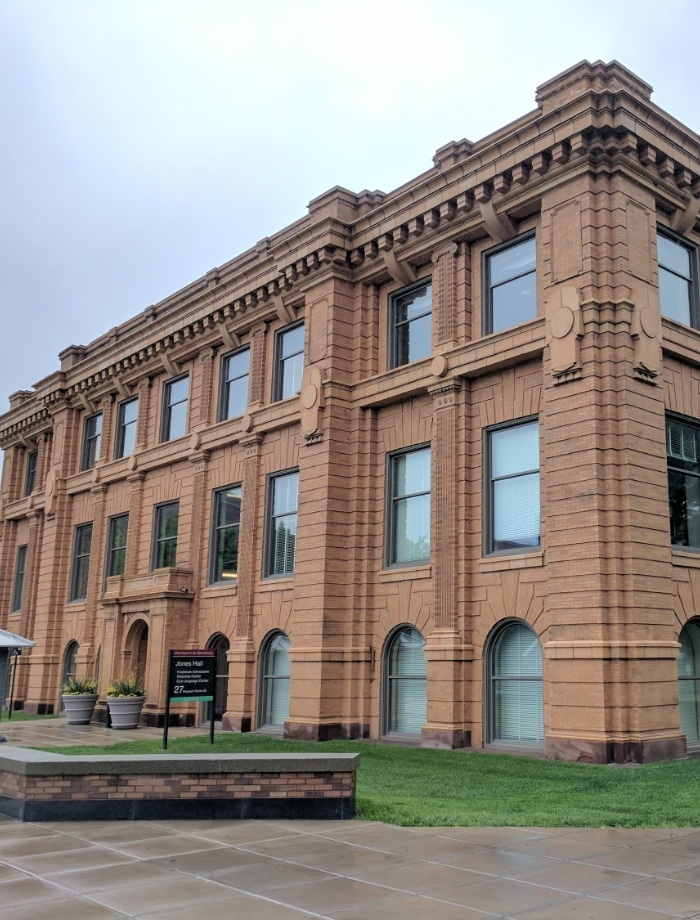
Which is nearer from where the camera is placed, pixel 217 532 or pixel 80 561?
pixel 217 532

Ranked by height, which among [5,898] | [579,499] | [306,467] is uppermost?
[306,467]

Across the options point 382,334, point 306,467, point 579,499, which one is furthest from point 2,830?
point 382,334

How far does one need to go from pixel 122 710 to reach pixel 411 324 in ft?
41.8

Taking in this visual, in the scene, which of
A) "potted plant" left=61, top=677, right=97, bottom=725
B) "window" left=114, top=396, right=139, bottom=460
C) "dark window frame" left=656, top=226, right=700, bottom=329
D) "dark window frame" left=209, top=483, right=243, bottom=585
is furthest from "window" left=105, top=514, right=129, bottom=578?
"dark window frame" left=656, top=226, right=700, bottom=329

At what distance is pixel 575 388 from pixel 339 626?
26.3 feet

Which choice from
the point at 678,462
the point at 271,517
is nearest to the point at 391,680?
the point at 271,517

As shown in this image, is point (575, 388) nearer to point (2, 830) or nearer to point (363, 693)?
point (363, 693)

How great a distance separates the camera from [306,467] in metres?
22.8

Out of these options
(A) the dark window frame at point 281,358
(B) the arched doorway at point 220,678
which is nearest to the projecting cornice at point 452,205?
(A) the dark window frame at point 281,358

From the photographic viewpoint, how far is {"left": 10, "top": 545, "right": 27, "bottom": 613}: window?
38.8 m

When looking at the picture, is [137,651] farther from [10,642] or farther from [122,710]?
[10,642]

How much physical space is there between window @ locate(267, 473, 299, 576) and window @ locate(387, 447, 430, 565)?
294 cm

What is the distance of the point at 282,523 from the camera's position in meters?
24.5

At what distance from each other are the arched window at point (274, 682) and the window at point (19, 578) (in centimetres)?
1857
